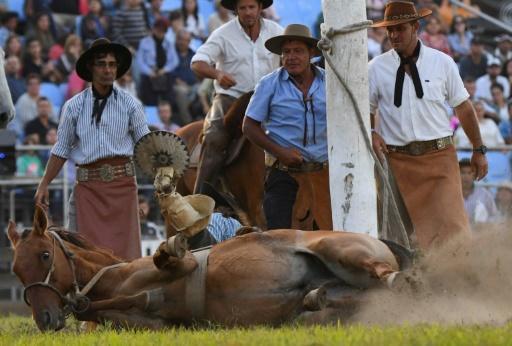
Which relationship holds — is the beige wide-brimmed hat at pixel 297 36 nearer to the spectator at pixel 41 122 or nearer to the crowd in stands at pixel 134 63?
the crowd in stands at pixel 134 63

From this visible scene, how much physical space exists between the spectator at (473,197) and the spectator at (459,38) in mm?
6071

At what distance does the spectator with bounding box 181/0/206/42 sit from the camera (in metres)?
19.5

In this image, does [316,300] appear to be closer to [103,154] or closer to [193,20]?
[103,154]

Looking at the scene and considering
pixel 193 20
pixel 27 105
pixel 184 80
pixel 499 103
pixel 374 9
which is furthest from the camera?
pixel 374 9

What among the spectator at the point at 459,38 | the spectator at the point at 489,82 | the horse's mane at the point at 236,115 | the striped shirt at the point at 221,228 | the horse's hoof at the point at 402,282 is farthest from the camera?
the spectator at the point at 459,38

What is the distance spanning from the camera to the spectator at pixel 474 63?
21219mm

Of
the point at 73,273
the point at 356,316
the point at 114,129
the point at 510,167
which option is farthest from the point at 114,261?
the point at 510,167

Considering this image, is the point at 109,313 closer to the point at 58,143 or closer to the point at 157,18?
the point at 58,143

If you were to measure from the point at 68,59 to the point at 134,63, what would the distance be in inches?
44.2

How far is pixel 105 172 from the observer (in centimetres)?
1052

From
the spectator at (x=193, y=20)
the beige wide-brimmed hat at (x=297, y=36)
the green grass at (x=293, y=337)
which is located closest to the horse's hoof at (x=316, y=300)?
the green grass at (x=293, y=337)

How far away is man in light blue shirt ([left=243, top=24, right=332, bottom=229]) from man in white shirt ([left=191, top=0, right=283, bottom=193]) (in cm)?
130

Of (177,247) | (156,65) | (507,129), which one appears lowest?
(507,129)

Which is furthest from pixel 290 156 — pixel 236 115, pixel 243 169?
pixel 243 169
